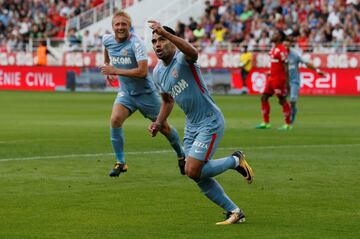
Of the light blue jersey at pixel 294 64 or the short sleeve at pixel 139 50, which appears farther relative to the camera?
the light blue jersey at pixel 294 64

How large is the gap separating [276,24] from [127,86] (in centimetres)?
2993

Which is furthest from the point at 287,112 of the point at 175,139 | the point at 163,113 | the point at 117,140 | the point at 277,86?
the point at 163,113

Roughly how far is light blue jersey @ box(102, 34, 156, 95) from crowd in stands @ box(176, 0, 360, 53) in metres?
27.9

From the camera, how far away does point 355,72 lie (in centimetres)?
4222

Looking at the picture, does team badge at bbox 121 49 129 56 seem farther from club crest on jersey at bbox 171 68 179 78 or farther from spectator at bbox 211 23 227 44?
spectator at bbox 211 23 227 44

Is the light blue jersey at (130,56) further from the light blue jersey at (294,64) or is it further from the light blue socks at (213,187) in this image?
the light blue jersey at (294,64)

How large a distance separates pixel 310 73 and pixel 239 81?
350cm

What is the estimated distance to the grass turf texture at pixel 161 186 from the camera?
10.8 m

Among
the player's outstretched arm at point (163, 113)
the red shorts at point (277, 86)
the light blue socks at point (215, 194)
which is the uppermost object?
the player's outstretched arm at point (163, 113)

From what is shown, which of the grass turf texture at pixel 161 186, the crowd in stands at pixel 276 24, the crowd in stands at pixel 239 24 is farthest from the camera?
the crowd in stands at pixel 239 24

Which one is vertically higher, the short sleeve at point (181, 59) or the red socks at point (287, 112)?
the short sleeve at point (181, 59)

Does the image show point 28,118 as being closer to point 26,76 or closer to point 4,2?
point 26,76

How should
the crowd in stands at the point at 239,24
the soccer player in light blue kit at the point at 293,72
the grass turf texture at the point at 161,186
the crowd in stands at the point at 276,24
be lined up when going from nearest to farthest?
the grass turf texture at the point at 161,186 → the soccer player in light blue kit at the point at 293,72 → the crowd in stands at the point at 276,24 → the crowd in stands at the point at 239,24

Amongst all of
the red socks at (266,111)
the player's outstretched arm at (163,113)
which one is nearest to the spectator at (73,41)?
the red socks at (266,111)
